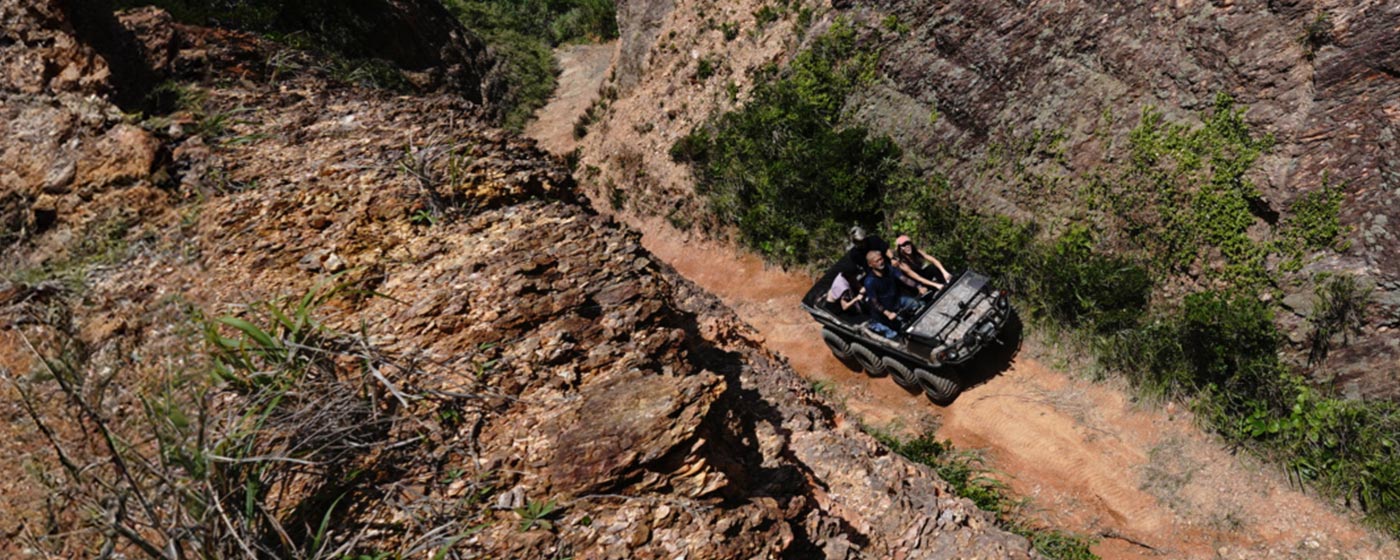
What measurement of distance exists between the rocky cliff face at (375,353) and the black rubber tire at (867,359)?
270cm

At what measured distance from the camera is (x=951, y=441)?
31.0 ft

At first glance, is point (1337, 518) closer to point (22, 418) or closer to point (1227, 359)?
point (1227, 359)

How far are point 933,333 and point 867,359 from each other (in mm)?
1488

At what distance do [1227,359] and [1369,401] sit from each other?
1.22 m

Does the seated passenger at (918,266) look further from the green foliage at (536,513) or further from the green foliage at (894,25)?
the green foliage at (536,513)

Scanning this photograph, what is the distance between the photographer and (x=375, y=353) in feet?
16.4

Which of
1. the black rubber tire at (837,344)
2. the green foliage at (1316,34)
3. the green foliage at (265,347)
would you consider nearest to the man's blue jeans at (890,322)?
the black rubber tire at (837,344)

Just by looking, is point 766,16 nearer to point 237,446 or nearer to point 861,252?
point 861,252

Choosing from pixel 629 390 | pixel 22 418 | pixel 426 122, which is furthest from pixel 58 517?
pixel 426 122

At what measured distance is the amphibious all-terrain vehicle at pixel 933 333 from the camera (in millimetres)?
9188

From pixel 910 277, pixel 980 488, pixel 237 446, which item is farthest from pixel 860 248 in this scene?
Result: pixel 237 446

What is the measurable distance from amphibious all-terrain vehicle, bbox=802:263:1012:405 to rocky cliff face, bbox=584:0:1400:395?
2293 millimetres

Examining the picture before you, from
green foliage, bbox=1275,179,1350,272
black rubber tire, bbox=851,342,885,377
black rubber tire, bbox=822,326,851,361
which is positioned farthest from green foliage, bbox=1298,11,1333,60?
black rubber tire, bbox=822,326,851,361

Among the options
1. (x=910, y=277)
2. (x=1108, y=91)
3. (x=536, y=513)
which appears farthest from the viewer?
(x=1108, y=91)
